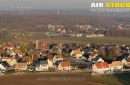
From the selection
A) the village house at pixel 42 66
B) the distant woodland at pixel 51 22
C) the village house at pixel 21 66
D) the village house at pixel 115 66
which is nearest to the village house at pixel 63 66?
the village house at pixel 42 66

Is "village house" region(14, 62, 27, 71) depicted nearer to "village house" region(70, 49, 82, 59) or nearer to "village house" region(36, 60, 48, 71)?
"village house" region(36, 60, 48, 71)

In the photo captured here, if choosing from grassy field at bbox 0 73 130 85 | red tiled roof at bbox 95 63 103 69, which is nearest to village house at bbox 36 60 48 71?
grassy field at bbox 0 73 130 85

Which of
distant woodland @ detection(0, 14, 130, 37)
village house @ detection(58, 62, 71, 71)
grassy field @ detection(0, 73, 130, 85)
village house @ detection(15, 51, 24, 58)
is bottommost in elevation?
grassy field @ detection(0, 73, 130, 85)

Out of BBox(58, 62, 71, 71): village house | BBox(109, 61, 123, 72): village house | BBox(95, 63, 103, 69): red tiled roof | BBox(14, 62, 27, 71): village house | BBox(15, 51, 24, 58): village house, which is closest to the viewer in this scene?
BBox(95, 63, 103, 69): red tiled roof

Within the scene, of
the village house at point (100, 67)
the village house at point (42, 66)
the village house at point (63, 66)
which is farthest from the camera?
the village house at point (63, 66)

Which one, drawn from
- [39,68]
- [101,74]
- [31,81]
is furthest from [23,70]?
[101,74]

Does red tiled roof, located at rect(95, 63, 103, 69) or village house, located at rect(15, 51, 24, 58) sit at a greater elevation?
village house, located at rect(15, 51, 24, 58)

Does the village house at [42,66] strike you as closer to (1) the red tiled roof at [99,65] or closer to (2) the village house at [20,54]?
(1) the red tiled roof at [99,65]

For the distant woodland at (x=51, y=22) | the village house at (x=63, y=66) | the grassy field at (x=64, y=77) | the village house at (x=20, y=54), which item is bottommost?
the grassy field at (x=64, y=77)

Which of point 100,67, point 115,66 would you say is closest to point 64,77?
point 100,67
